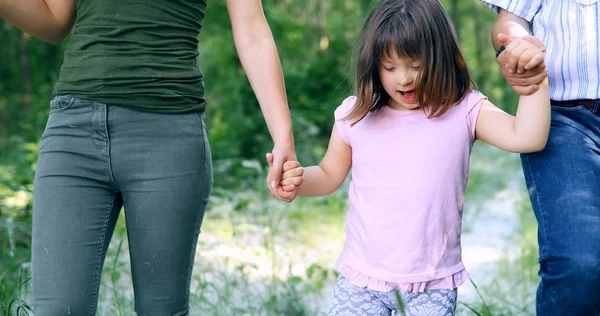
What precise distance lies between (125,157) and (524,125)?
3.78 feet

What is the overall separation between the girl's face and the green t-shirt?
23.3 inches

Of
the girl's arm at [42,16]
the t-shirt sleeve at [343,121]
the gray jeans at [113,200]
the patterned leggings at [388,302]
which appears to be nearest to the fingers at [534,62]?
the t-shirt sleeve at [343,121]

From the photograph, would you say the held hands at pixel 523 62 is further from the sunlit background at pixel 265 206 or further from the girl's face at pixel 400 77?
the sunlit background at pixel 265 206

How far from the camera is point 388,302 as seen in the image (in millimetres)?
2369

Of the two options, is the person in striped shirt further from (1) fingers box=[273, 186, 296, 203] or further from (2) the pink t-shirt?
(1) fingers box=[273, 186, 296, 203]

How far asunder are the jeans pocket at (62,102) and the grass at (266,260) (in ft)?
3.28

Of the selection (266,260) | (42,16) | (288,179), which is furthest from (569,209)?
(266,260)

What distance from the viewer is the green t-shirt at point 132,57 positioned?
2.26 meters

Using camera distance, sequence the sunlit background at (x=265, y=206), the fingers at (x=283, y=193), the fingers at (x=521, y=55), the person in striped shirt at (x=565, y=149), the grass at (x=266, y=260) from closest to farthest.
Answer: the fingers at (x=521, y=55) → the person in striped shirt at (x=565, y=149) → the fingers at (x=283, y=193) → the grass at (x=266, y=260) → the sunlit background at (x=265, y=206)

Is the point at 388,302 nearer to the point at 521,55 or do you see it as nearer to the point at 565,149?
the point at 565,149

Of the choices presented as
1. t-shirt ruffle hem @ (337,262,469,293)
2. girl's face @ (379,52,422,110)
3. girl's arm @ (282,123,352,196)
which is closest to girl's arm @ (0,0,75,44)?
girl's arm @ (282,123,352,196)

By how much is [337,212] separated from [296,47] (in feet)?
14.9

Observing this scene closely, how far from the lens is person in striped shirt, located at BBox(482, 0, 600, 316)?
220 centimetres

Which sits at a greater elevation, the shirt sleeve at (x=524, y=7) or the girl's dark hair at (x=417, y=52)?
the shirt sleeve at (x=524, y=7)
